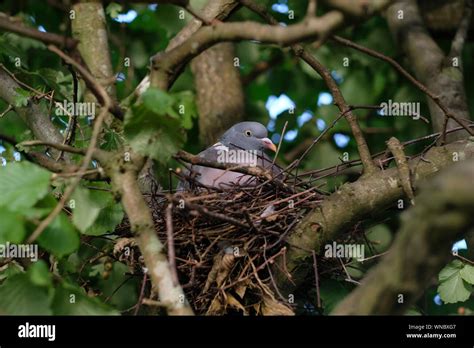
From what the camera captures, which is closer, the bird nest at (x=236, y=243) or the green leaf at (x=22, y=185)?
the green leaf at (x=22, y=185)

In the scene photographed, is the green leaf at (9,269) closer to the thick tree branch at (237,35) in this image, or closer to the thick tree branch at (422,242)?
the thick tree branch at (237,35)

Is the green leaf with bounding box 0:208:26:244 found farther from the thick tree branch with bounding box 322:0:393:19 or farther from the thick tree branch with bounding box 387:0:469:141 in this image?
the thick tree branch with bounding box 387:0:469:141

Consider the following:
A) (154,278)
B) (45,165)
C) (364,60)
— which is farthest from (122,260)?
(364,60)

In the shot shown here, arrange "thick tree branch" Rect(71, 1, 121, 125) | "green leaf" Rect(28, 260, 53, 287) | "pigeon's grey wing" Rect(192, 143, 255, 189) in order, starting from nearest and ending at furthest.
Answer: "green leaf" Rect(28, 260, 53, 287), "pigeon's grey wing" Rect(192, 143, 255, 189), "thick tree branch" Rect(71, 1, 121, 125)

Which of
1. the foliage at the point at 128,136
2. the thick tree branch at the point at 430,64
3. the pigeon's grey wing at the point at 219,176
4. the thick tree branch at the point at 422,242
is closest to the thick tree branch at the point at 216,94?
the foliage at the point at 128,136

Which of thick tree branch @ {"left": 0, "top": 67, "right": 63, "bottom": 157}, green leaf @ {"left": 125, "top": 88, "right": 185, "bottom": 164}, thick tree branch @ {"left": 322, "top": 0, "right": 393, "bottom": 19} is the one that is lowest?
green leaf @ {"left": 125, "top": 88, "right": 185, "bottom": 164}

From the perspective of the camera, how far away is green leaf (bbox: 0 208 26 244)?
366 centimetres

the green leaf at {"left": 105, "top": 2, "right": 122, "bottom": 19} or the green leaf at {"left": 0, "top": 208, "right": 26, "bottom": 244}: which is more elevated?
the green leaf at {"left": 105, "top": 2, "right": 122, "bottom": 19}

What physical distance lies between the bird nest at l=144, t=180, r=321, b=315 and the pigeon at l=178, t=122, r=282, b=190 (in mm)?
314

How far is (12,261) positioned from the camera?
538 centimetres

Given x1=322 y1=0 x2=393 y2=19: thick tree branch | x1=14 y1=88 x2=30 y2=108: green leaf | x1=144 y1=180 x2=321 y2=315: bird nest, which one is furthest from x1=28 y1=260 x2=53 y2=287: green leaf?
x1=14 y1=88 x2=30 y2=108: green leaf

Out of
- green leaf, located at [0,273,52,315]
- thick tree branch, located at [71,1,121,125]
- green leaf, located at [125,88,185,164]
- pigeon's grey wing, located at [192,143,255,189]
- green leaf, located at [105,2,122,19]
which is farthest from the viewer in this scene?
thick tree branch, located at [71,1,121,125]

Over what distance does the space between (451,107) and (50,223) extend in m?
3.86

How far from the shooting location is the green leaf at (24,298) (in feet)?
12.7
